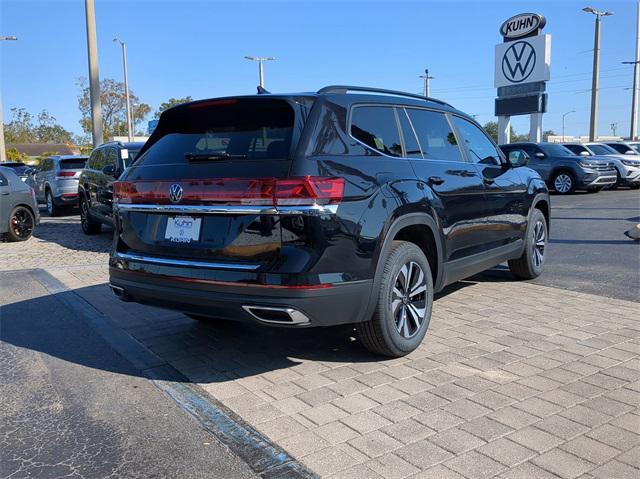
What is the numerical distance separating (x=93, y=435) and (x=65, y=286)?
14.1 ft

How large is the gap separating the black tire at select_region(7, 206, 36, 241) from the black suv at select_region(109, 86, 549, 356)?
8112mm

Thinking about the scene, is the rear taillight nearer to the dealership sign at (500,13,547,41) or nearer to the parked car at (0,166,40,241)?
the parked car at (0,166,40,241)

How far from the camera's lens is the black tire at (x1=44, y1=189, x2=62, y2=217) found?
1561 cm

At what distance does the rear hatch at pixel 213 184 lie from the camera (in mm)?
3506

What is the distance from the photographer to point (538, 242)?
7031 mm

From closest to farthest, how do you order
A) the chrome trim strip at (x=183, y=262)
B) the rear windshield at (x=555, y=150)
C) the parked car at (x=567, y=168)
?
1. the chrome trim strip at (x=183, y=262)
2. the parked car at (x=567, y=168)
3. the rear windshield at (x=555, y=150)

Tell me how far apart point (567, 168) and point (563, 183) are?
55 cm

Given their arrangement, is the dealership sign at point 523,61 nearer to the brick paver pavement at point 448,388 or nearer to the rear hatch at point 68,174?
the rear hatch at point 68,174

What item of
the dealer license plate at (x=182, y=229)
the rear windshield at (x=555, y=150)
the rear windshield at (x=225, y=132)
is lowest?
the dealer license plate at (x=182, y=229)

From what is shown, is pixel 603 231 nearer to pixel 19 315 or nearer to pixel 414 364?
pixel 414 364

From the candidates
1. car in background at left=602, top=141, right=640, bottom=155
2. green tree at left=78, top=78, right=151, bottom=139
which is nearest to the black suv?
car in background at left=602, top=141, right=640, bottom=155

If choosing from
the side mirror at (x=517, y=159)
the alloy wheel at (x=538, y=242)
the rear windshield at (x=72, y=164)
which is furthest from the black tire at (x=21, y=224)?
the alloy wheel at (x=538, y=242)

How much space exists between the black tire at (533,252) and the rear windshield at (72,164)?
40.1ft

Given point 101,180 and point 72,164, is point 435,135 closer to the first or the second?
point 101,180
